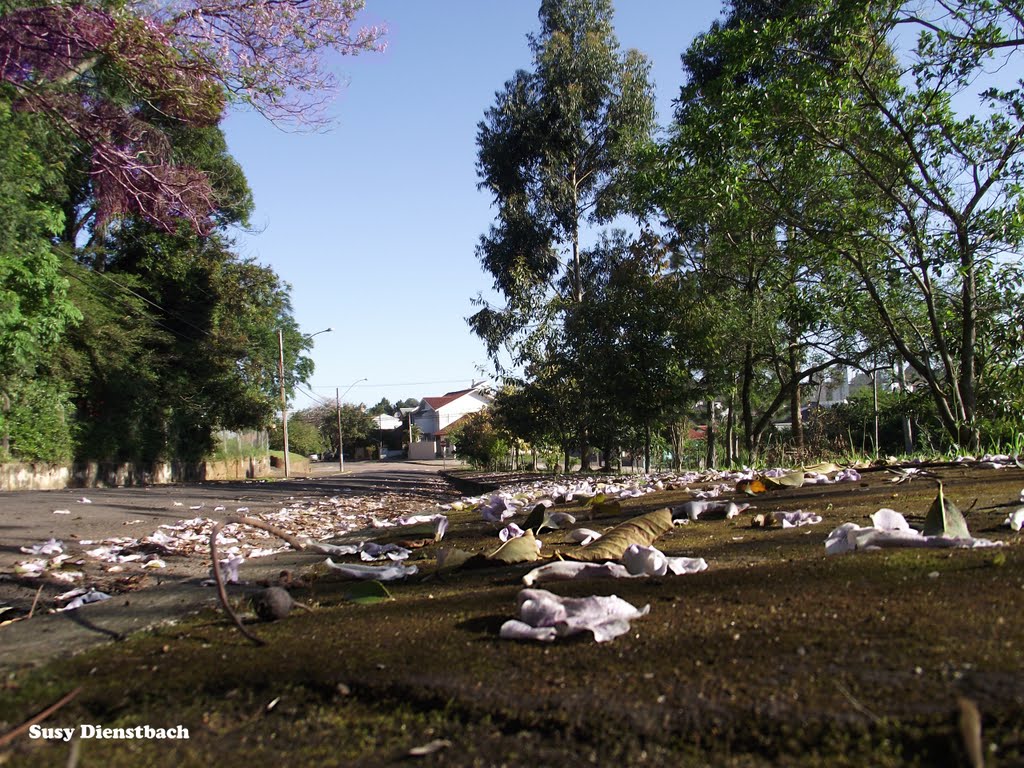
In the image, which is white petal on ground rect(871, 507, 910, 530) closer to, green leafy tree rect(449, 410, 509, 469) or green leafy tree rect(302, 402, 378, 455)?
green leafy tree rect(449, 410, 509, 469)

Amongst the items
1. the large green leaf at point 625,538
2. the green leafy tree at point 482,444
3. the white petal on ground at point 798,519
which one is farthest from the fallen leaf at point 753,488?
the green leafy tree at point 482,444

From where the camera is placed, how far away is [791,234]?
8406mm

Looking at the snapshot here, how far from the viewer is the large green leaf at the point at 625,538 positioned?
204cm

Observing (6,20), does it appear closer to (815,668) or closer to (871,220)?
(815,668)

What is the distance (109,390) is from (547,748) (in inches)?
880

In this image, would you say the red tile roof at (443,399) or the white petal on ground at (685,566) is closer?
the white petal on ground at (685,566)

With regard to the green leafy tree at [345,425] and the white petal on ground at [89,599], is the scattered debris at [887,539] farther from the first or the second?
the green leafy tree at [345,425]

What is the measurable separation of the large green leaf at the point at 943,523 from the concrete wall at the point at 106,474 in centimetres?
1662

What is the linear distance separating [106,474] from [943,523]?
21.0m

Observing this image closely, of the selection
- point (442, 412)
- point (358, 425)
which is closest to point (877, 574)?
point (358, 425)

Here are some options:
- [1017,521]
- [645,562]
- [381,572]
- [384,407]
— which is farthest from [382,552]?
[384,407]

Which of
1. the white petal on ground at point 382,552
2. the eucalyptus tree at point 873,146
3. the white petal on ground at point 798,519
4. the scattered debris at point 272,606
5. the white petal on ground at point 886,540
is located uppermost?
the eucalyptus tree at point 873,146

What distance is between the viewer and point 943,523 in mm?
1837

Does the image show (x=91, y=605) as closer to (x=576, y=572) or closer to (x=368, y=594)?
(x=368, y=594)
